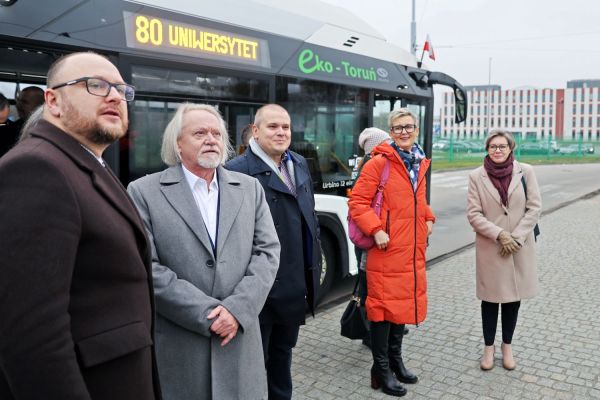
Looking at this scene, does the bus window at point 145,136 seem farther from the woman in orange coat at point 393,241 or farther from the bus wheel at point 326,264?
the bus wheel at point 326,264

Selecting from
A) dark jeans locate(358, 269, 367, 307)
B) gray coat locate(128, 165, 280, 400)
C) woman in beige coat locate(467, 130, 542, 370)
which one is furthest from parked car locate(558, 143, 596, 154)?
gray coat locate(128, 165, 280, 400)

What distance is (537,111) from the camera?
431 feet

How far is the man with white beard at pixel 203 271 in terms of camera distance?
2295mm

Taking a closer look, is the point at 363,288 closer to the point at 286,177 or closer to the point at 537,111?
the point at 286,177

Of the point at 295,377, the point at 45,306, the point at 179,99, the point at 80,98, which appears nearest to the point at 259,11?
the point at 179,99

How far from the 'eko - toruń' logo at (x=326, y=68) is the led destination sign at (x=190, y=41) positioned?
506mm

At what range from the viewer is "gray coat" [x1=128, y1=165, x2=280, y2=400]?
2287mm

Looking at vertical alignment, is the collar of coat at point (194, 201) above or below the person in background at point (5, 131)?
below

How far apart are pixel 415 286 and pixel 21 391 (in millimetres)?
2769

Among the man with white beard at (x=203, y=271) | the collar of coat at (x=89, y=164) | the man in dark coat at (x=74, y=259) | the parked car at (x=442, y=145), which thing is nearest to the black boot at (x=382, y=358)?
the man with white beard at (x=203, y=271)

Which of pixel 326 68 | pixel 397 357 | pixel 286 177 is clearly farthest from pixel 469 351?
pixel 326 68

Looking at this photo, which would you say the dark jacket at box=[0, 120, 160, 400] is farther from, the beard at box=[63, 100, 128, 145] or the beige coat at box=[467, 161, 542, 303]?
the beige coat at box=[467, 161, 542, 303]

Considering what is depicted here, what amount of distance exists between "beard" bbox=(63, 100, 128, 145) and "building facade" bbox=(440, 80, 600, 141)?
128 meters

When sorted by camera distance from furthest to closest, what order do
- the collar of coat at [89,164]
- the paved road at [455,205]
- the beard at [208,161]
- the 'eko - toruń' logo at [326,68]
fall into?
the paved road at [455,205], the 'eko - toruń' logo at [326,68], the beard at [208,161], the collar of coat at [89,164]
